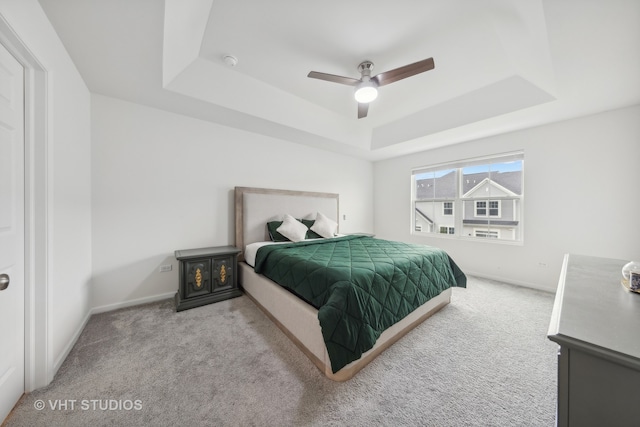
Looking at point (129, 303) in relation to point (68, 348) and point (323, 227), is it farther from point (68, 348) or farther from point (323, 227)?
point (323, 227)

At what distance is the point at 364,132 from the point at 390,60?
1905 millimetres

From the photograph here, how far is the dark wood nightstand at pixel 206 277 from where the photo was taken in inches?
101

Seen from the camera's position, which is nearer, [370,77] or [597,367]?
[597,367]

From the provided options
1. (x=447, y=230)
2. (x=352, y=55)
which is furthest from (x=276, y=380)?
(x=447, y=230)

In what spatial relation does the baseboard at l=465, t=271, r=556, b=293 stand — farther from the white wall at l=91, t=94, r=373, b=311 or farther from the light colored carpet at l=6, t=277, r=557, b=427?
the white wall at l=91, t=94, r=373, b=311

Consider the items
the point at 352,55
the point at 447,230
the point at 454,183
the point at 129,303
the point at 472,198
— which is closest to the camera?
the point at 352,55

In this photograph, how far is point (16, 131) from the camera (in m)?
1.36

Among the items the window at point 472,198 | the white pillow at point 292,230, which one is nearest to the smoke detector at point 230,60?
the white pillow at point 292,230

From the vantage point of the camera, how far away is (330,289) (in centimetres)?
171

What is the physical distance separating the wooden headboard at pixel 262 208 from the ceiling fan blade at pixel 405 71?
224cm

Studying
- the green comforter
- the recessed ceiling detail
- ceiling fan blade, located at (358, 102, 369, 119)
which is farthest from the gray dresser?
ceiling fan blade, located at (358, 102, 369, 119)

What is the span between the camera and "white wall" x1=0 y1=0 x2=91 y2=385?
1413mm

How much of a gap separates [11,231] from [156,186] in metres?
1.58

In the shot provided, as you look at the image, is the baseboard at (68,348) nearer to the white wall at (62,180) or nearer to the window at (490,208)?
the white wall at (62,180)
